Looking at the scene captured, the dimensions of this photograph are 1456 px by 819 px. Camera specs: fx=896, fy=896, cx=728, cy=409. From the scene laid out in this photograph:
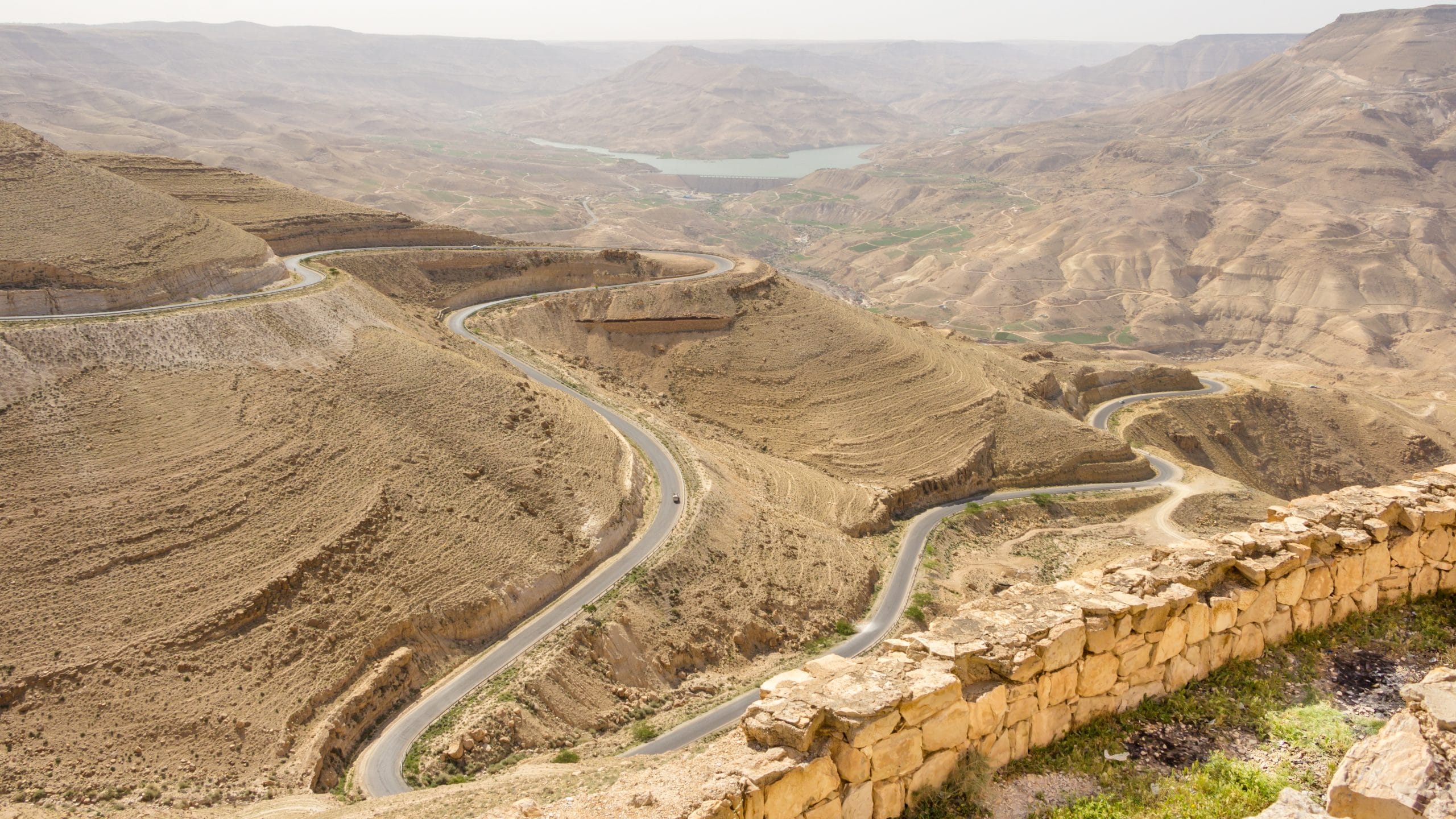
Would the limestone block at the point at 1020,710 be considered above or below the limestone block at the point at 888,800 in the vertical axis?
above

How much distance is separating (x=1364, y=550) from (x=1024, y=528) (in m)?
43.2

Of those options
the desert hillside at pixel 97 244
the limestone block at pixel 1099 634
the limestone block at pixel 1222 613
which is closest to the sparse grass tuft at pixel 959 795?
the limestone block at pixel 1099 634

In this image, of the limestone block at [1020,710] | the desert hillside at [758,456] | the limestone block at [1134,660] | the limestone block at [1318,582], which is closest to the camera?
the limestone block at [1020,710]

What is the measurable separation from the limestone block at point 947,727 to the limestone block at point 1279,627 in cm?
493

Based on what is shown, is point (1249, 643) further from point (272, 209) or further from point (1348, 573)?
point (272, 209)

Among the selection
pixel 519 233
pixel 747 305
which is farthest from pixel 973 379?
pixel 519 233

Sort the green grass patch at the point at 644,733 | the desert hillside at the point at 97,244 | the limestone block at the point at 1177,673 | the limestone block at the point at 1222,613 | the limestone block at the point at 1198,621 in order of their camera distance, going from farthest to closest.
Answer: the desert hillside at the point at 97,244
the green grass patch at the point at 644,733
the limestone block at the point at 1222,613
the limestone block at the point at 1198,621
the limestone block at the point at 1177,673

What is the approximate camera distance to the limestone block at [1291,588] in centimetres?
1195

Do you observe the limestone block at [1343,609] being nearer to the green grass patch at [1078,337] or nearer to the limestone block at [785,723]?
the limestone block at [785,723]

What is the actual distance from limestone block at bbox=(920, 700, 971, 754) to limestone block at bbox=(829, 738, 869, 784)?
2.60 feet

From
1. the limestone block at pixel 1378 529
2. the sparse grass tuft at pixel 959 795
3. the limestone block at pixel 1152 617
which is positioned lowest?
the sparse grass tuft at pixel 959 795

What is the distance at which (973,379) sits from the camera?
64.1 m

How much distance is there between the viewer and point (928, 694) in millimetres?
9680

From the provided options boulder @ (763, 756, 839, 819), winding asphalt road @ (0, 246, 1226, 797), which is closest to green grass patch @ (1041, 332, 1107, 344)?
winding asphalt road @ (0, 246, 1226, 797)
